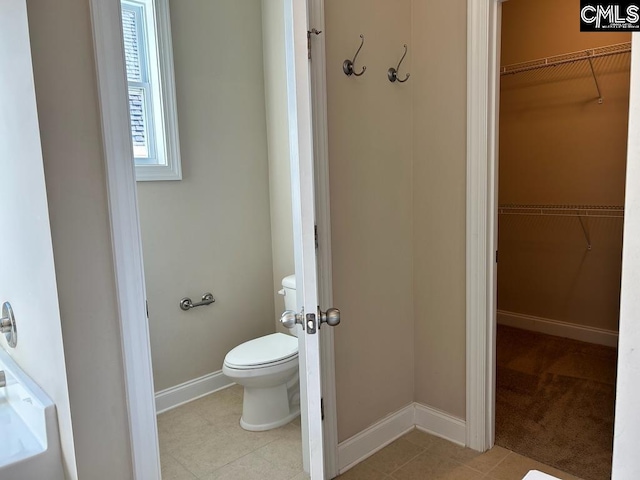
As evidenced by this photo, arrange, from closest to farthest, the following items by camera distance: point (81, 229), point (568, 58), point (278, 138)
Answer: point (81, 229), point (278, 138), point (568, 58)

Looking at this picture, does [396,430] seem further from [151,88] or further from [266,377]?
[151,88]

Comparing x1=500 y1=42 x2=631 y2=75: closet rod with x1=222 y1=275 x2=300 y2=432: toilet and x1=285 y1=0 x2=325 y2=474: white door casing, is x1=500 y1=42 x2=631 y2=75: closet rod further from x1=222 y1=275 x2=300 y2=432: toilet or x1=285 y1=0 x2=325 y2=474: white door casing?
x1=285 y1=0 x2=325 y2=474: white door casing

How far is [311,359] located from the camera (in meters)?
1.29

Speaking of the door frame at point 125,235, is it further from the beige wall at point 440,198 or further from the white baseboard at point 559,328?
the white baseboard at point 559,328

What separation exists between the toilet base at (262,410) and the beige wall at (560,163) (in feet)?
8.08

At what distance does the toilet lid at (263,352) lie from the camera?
229 centimetres

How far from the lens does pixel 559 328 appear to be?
12.0 feet

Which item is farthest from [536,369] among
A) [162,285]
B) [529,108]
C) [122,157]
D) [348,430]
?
[122,157]

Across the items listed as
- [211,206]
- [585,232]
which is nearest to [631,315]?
[211,206]

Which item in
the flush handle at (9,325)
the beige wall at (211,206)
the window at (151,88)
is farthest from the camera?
the beige wall at (211,206)

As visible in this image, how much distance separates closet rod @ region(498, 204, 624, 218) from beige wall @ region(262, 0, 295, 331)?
2.05m

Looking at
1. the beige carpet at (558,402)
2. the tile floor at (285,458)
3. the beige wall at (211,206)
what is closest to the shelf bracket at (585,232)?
the beige carpet at (558,402)

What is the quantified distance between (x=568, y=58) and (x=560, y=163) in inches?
30.5

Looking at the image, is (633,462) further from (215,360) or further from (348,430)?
(215,360)
